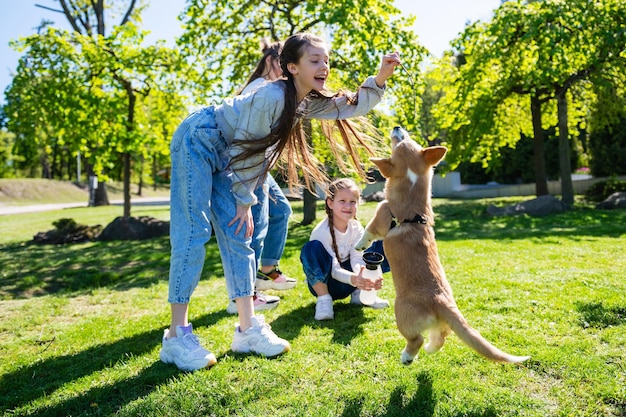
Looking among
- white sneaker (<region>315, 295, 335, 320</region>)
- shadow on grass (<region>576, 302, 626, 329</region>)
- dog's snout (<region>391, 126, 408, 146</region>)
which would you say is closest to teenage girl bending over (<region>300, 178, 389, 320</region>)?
white sneaker (<region>315, 295, 335, 320</region>)

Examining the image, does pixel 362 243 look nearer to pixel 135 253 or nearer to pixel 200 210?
pixel 200 210

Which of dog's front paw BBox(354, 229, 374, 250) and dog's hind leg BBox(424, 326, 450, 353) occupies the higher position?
dog's front paw BBox(354, 229, 374, 250)

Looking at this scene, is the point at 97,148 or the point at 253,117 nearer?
the point at 253,117

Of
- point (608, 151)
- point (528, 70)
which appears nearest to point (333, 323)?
point (528, 70)

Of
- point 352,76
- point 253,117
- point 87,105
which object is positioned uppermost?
point 352,76

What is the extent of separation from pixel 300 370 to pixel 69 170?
60.7 meters

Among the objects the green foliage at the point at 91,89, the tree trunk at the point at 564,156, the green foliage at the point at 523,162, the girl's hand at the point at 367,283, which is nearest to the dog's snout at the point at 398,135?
the girl's hand at the point at 367,283

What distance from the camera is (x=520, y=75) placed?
14.9 metres

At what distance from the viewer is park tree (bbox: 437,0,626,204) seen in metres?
13.0

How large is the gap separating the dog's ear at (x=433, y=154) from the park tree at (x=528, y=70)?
10931 millimetres

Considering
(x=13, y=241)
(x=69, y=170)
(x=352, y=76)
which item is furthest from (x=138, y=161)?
(x=352, y=76)

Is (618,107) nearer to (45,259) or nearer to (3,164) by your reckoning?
(45,259)

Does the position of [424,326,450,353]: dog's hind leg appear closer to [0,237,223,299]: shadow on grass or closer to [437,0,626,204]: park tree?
[0,237,223,299]: shadow on grass

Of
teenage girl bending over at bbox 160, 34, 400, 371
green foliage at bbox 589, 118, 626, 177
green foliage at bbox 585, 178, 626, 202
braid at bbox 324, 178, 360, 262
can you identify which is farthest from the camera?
green foliage at bbox 589, 118, 626, 177
